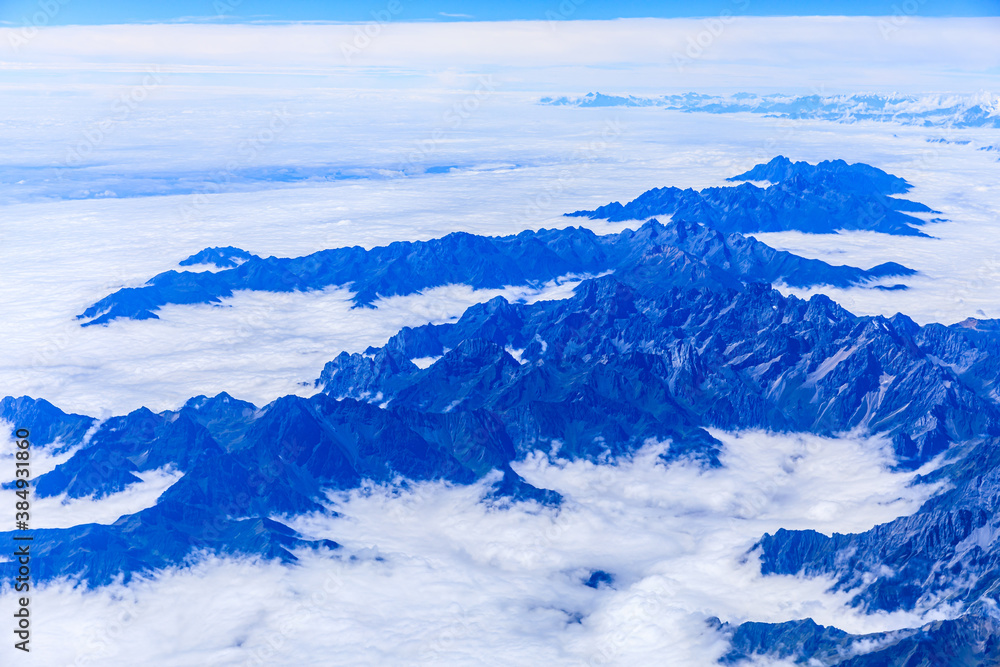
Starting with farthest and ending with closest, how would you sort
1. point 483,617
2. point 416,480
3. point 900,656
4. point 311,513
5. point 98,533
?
point 416,480 < point 311,513 < point 98,533 < point 483,617 < point 900,656

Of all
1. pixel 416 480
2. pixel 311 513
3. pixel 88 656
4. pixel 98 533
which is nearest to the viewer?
pixel 88 656

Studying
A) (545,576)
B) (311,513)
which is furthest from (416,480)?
(545,576)

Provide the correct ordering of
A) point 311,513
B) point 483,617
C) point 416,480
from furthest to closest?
point 416,480
point 311,513
point 483,617

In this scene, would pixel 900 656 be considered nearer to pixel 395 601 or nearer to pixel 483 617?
pixel 483 617

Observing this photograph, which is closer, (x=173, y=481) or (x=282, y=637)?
(x=282, y=637)

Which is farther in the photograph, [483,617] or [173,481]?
[173,481]

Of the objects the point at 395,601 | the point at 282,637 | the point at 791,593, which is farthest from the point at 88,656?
the point at 791,593

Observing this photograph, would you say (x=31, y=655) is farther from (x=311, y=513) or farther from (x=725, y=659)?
(x=725, y=659)

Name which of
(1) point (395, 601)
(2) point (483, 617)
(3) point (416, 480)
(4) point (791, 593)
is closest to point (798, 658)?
(4) point (791, 593)

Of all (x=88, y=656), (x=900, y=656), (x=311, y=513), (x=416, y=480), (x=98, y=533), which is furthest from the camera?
(x=416, y=480)
